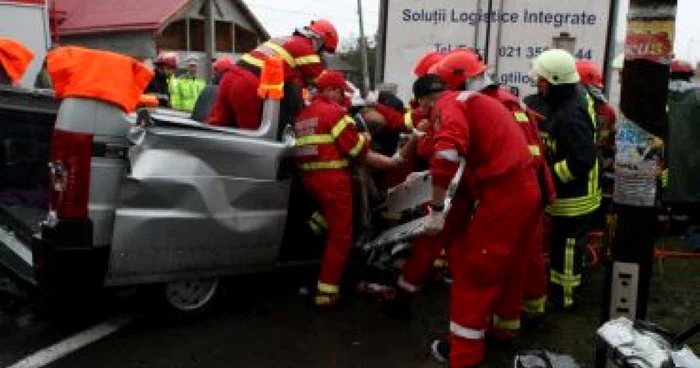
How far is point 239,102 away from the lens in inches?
224

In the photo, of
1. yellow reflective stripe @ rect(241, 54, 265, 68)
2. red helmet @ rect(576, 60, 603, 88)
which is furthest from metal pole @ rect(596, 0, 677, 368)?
red helmet @ rect(576, 60, 603, 88)

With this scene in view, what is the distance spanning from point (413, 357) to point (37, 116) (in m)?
2.67

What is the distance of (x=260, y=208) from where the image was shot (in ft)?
16.6

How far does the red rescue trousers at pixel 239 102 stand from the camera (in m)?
5.64

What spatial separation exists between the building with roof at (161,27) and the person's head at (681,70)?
76.9ft

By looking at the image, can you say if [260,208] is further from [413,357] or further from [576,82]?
[576,82]

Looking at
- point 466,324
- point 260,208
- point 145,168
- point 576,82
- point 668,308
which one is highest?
point 576,82

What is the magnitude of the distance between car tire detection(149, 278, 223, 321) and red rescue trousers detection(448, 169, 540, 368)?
1623 mm

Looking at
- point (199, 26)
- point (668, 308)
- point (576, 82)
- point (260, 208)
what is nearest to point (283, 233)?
point (260, 208)

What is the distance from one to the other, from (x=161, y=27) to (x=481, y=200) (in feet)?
89.3

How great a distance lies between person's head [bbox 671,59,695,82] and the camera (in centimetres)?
867

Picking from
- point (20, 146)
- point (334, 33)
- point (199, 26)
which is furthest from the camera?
point (199, 26)

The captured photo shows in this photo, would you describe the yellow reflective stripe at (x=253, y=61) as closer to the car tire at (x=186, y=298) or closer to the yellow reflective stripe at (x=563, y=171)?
the car tire at (x=186, y=298)

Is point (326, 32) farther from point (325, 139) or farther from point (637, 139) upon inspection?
point (637, 139)
